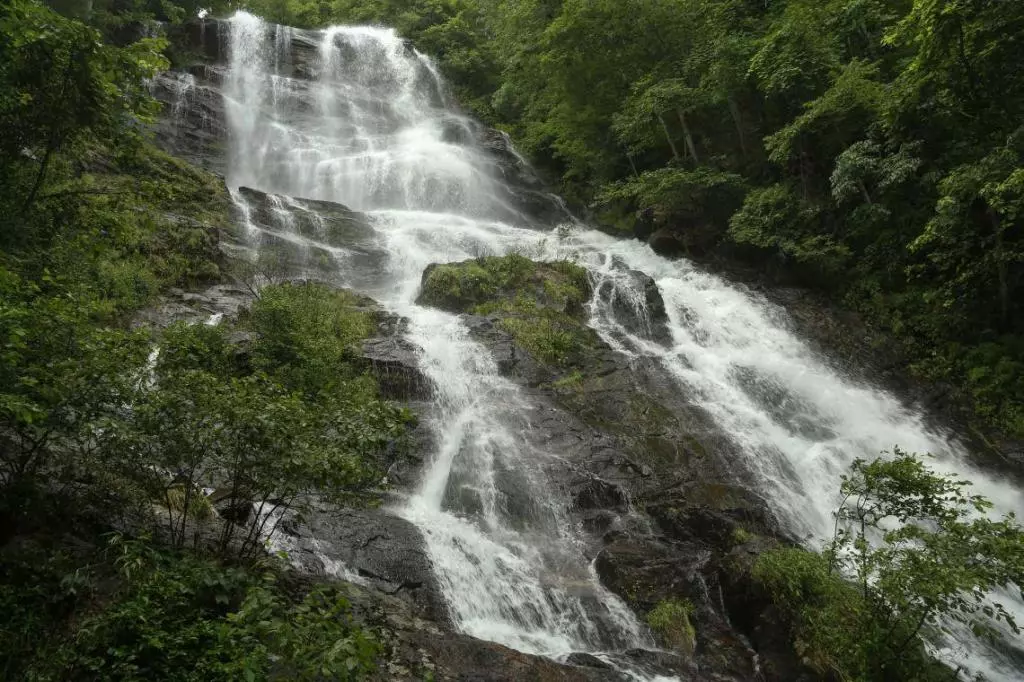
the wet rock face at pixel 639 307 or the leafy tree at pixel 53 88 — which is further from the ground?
the leafy tree at pixel 53 88

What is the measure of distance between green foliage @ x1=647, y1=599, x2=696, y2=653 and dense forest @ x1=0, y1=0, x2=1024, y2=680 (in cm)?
7

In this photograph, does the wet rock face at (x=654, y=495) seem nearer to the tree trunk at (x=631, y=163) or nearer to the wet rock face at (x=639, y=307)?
A: the wet rock face at (x=639, y=307)

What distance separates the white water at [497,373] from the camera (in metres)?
7.58

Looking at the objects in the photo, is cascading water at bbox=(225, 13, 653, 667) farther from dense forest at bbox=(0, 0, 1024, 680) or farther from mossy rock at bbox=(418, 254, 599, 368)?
dense forest at bbox=(0, 0, 1024, 680)

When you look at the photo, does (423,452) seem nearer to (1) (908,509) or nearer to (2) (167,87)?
(1) (908,509)

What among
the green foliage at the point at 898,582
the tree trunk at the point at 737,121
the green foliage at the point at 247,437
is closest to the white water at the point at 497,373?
the green foliage at the point at 898,582

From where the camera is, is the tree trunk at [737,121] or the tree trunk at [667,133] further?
the tree trunk at [667,133]

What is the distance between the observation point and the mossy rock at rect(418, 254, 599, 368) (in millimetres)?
13320

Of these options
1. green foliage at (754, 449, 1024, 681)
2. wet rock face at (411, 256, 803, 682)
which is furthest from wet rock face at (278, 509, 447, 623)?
green foliage at (754, 449, 1024, 681)

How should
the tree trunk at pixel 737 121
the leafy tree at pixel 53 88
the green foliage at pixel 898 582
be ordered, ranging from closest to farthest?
the leafy tree at pixel 53 88, the green foliage at pixel 898 582, the tree trunk at pixel 737 121

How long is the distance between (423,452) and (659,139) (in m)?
16.2

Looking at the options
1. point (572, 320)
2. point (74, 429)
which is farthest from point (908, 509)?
point (572, 320)

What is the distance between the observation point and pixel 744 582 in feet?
25.2

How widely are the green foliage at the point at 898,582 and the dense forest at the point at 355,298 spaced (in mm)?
31
